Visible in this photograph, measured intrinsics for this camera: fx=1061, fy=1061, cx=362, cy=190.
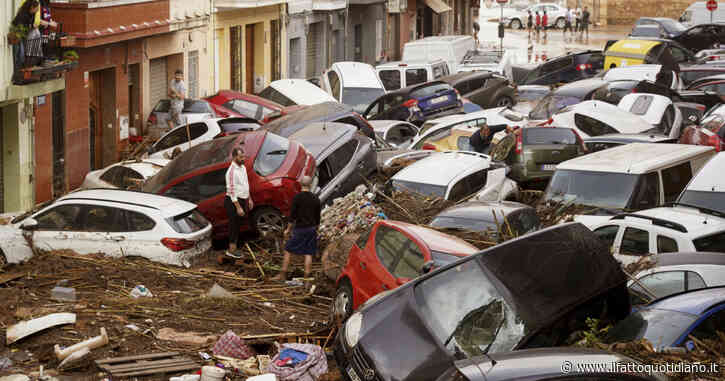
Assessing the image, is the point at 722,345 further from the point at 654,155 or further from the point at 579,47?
the point at 579,47

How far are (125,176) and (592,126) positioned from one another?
9.40 metres

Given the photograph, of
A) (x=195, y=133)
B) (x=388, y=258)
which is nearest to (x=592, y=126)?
(x=195, y=133)

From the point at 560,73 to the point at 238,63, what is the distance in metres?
10.5

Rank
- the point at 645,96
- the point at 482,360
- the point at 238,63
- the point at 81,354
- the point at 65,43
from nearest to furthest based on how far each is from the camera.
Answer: the point at 482,360 → the point at 81,354 → the point at 65,43 → the point at 645,96 → the point at 238,63

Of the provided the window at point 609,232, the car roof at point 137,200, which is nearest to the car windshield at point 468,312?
the window at point 609,232

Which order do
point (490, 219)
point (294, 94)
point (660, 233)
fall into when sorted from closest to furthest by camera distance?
point (660, 233)
point (490, 219)
point (294, 94)

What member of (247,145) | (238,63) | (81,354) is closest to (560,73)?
(238,63)

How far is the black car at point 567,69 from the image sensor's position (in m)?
34.5

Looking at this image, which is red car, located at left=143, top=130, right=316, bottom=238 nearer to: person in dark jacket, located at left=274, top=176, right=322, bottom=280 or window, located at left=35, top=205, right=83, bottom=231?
person in dark jacket, located at left=274, top=176, right=322, bottom=280

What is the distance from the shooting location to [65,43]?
A: 70.6ft

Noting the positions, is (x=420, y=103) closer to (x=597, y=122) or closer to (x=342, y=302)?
(x=597, y=122)

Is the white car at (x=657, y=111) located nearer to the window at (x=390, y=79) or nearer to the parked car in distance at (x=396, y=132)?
the parked car in distance at (x=396, y=132)

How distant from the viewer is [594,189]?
1599 centimetres

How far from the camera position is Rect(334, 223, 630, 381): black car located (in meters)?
8.09
